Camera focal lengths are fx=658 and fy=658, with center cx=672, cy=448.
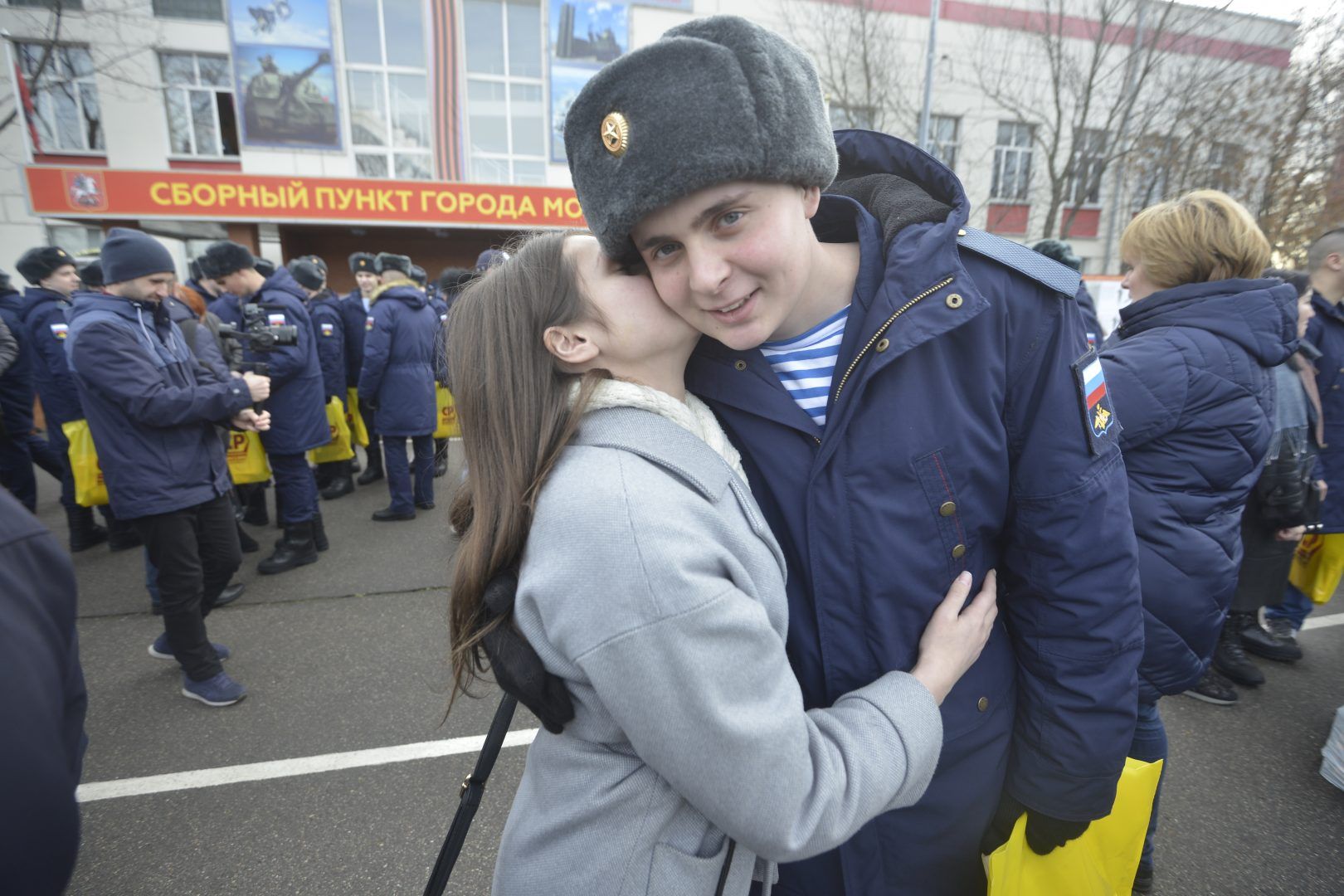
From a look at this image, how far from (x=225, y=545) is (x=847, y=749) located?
140 inches

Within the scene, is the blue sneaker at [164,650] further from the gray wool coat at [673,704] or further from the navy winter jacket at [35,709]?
the gray wool coat at [673,704]

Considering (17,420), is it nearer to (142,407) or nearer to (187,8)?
(142,407)

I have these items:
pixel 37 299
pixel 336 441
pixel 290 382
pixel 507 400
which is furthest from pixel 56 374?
pixel 507 400

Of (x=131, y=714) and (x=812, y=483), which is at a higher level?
(x=812, y=483)

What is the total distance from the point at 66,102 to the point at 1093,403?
65.2ft

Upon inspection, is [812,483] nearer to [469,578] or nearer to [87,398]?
[469,578]

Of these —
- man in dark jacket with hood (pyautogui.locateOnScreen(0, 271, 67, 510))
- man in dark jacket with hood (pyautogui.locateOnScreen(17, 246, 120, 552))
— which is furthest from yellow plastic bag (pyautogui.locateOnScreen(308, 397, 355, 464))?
man in dark jacket with hood (pyautogui.locateOnScreen(0, 271, 67, 510))

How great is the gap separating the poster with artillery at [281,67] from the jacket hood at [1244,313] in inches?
659

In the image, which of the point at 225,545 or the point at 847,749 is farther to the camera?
the point at 225,545

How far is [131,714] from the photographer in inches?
124

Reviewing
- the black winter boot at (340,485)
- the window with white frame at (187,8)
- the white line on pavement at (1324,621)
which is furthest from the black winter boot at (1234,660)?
the window with white frame at (187,8)

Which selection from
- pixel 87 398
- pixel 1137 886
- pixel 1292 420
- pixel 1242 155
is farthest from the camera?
pixel 1242 155

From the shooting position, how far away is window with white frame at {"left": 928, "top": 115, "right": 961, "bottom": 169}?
16.9 metres

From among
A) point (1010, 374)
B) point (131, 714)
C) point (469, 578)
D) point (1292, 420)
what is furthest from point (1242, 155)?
point (131, 714)
